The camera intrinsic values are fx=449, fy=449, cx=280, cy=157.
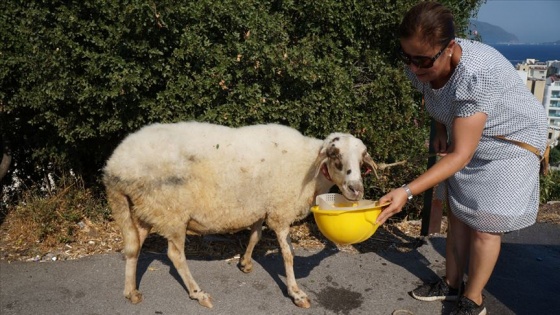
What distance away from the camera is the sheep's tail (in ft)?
11.1

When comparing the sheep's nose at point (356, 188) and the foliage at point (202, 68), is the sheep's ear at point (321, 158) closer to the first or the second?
the sheep's nose at point (356, 188)

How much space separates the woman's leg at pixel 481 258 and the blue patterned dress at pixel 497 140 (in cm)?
8

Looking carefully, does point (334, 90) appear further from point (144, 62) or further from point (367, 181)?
point (144, 62)

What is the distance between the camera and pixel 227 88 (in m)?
4.39

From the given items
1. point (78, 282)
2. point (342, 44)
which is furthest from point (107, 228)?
point (342, 44)

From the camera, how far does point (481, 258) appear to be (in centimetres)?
315

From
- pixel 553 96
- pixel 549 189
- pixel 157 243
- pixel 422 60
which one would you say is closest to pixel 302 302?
pixel 157 243

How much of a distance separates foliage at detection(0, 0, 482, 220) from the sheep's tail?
3.65 ft

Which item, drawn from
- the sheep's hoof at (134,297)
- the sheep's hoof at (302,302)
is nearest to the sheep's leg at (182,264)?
the sheep's hoof at (134,297)

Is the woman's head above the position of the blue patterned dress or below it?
above

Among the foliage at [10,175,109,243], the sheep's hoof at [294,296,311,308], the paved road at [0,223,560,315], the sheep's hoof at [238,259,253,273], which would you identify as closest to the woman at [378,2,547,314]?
the paved road at [0,223,560,315]

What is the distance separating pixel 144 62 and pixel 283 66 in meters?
1.32

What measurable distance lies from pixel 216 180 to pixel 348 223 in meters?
1.09

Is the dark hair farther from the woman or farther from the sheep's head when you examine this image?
the sheep's head
